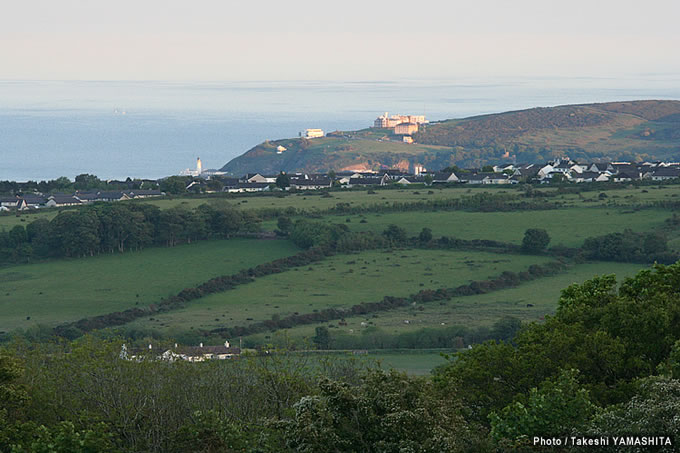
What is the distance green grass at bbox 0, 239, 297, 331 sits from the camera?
59.0 metres

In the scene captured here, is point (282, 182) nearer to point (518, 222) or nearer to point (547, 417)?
point (518, 222)

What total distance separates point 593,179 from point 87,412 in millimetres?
97972

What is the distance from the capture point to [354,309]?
5672cm

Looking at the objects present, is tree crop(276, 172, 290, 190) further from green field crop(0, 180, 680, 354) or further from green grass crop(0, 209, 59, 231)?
green grass crop(0, 209, 59, 231)

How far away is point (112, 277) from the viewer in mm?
67188

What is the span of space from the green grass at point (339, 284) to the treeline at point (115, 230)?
12.5 meters

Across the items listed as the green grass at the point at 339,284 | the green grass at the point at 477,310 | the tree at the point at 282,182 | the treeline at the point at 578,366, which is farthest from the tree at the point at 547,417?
the tree at the point at 282,182

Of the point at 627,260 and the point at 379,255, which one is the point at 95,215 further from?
the point at 627,260

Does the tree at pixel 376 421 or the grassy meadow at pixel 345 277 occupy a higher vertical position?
the tree at pixel 376 421

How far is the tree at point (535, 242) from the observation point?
6975 centimetres

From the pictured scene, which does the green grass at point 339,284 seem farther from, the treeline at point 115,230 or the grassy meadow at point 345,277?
the treeline at point 115,230

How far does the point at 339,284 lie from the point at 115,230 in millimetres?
22189

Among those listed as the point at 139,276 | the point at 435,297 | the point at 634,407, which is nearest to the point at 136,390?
the point at 634,407

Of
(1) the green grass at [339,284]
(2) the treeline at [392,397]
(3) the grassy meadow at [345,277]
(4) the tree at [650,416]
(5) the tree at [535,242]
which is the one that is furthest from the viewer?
(5) the tree at [535,242]
